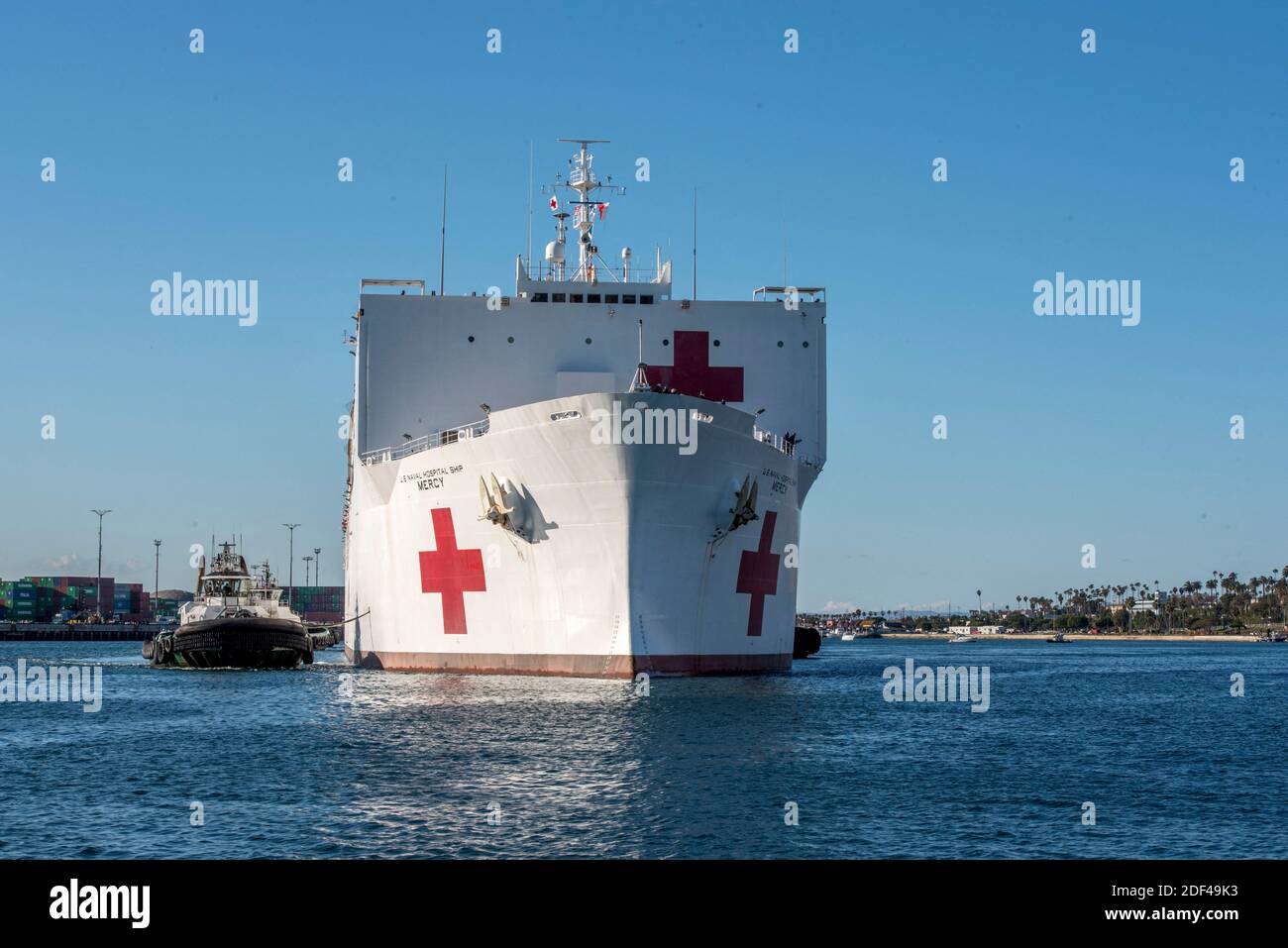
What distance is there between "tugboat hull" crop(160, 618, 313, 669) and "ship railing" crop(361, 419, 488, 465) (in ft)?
32.5

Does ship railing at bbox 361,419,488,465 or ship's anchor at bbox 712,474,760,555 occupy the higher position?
ship railing at bbox 361,419,488,465

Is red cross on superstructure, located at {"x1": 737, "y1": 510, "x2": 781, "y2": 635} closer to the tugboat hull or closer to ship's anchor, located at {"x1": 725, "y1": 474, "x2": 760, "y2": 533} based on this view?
ship's anchor, located at {"x1": 725, "y1": 474, "x2": 760, "y2": 533}

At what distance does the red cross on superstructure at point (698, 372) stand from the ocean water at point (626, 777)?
30.8ft

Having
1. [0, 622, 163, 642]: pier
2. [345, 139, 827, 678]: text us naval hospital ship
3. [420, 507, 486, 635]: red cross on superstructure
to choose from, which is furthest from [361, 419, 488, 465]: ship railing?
[0, 622, 163, 642]: pier

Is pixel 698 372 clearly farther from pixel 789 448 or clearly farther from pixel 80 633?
pixel 80 633

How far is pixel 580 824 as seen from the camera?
41.0 ft

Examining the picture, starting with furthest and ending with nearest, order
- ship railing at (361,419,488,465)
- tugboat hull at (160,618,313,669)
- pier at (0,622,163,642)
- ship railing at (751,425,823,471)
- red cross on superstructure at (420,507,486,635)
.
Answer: pier at (0,622,163,642)
tugboat hull at (160,618,313,669)
ship railing at (361,419,488,465)
ship railing at (751,425,823,471)
red cross on superstructure at (420,507,486,635)

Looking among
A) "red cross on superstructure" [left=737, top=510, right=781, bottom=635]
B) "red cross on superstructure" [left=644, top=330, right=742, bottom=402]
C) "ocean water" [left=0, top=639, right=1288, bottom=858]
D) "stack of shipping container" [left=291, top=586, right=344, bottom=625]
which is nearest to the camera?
"ocean water" [left=0, top=639, right=1288, bottom=858]

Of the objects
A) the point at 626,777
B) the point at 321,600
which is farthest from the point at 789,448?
the point at 321,600

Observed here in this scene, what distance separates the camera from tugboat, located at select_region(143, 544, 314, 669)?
40.6 m

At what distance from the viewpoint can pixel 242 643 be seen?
133 feet

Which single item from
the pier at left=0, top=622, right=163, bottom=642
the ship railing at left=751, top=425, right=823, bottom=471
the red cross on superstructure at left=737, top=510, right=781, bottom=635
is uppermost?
the ship railing at left=751, top=425, right=823, bottom=471
